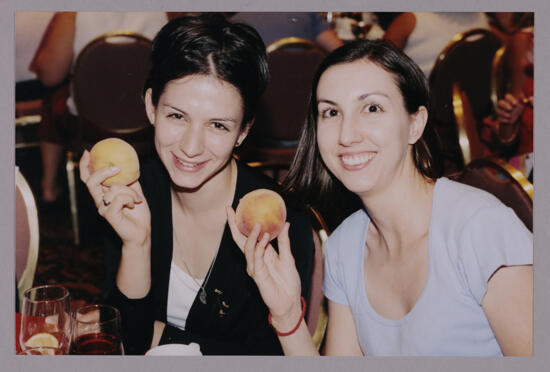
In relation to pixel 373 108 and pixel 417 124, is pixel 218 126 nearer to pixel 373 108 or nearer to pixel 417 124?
pixel 373 108

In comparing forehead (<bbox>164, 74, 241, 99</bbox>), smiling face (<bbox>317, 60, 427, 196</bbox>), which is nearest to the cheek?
forehead (<bbox>164, 74, 241, 99</bbox>)

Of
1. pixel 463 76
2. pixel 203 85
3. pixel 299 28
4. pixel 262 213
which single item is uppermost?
pixel 299 28

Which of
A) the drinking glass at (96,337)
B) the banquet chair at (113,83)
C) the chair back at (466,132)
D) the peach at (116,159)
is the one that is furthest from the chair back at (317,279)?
the chair back at (466,132)

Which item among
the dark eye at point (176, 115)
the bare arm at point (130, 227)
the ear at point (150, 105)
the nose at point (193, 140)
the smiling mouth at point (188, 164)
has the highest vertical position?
the ear at point (150, 105)

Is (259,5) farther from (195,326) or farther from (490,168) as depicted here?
(195,326)

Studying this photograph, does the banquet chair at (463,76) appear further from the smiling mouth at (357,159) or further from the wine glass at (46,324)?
the wine glass at (46,324)

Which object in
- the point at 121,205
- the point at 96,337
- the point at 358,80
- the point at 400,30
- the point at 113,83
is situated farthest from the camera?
the point at 113,83

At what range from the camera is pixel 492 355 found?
1392mm

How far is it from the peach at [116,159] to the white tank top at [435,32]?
1478mm

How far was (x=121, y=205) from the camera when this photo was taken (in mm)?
1464

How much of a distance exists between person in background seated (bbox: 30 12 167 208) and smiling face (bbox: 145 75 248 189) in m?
0.96

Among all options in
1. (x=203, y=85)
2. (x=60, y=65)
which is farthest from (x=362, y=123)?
(x=60, y=65)

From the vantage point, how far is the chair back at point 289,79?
275 cm

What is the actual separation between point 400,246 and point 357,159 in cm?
29
